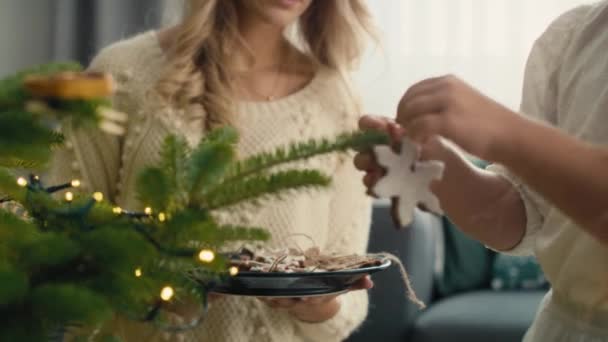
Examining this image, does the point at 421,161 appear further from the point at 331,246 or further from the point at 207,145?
the point at 331,246

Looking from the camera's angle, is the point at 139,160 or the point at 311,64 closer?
the point at 139,160

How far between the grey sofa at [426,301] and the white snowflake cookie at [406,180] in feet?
7.26

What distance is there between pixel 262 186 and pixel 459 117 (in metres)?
0.15

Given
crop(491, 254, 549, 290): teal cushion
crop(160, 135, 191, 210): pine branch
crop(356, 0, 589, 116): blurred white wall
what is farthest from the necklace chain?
crop(356, 0, 589, 116): blurred white wall

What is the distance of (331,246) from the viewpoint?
1.44 metres

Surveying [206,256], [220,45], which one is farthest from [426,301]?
[206,256]

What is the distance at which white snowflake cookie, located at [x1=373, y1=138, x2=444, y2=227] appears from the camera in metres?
0.59

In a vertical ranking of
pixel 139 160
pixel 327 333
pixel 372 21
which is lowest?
pixel 327 333

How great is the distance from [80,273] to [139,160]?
2.63 ft

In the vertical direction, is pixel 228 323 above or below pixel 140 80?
below

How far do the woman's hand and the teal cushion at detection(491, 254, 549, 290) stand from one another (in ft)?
5.97

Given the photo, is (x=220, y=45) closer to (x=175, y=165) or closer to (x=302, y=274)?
(x=302, y=274)

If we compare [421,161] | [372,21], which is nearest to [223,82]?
[372,21]

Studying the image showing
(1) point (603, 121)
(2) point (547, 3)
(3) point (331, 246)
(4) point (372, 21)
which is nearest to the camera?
(1) point (603, 121)
